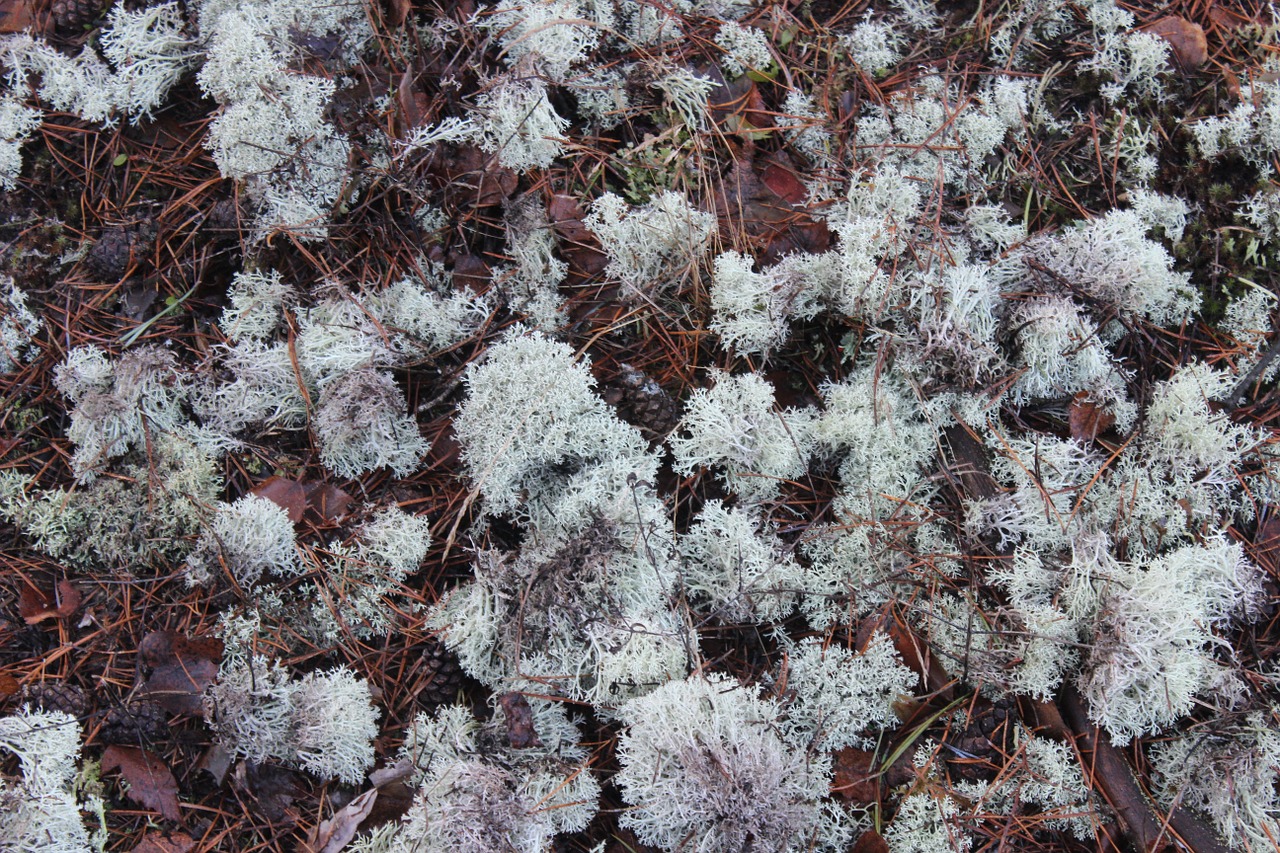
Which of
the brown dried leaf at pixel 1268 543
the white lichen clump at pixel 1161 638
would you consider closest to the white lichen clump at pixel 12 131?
the white lichen clump at pixel 1161 638

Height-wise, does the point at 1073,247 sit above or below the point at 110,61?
below

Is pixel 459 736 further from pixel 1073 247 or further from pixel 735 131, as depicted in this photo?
pixel 1073 247

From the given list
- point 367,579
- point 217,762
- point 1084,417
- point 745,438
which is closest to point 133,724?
point 217,762

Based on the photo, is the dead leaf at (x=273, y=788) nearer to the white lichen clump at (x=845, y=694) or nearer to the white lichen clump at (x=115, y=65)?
the white lichen clump at (x=845, y=694)

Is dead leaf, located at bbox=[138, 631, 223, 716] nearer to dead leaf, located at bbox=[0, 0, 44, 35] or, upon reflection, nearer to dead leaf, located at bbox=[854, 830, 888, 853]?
dead leaf, located at bbox=[854, 830, 888, 853]

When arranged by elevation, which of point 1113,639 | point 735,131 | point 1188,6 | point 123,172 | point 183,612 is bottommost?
point 183,612

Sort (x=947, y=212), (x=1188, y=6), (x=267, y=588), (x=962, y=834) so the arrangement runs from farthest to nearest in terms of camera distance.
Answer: (x=1188, y=6)
(x=947, y=212)
(x=267, y=588)
(x=962, y=834)

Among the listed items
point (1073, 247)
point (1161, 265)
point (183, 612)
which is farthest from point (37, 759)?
point (1161, 265)
